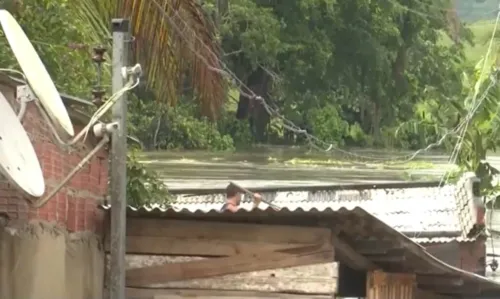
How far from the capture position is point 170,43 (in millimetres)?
7336

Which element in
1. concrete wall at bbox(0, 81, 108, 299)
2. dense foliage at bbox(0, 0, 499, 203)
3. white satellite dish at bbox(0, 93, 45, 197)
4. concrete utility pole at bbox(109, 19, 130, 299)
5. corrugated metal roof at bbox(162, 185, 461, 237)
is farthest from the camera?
dense foliage at bbox(0, 0, 499, 203)

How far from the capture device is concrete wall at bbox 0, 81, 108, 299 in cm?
464

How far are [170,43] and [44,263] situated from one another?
282cm

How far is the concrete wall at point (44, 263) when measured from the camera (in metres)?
4.60

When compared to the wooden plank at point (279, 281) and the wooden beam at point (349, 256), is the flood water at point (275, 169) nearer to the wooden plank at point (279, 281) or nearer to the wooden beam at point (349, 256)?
the wooden beam at point (349, 256)

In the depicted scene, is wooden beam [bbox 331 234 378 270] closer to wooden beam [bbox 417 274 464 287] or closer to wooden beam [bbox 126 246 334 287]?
wooden beam [bbox 126 246 334 287]

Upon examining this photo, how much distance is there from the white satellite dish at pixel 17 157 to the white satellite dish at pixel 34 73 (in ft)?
0.69

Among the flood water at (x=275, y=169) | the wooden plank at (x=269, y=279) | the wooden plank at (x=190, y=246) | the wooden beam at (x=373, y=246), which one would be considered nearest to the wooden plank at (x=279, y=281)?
the wooden plank at (x=269, y=279)

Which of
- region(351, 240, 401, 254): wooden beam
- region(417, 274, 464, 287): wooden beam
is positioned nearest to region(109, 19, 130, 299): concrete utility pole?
region(351, 240, 401, 254): wooden beam

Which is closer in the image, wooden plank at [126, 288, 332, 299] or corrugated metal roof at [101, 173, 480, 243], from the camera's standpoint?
wooden plank at [126, 288, 332, 299]

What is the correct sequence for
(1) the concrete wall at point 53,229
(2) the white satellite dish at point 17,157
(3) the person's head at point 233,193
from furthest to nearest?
(3) the person's head at point 233,193 < (1) the concrete wall at point 53,229 < (2) the white satellite dish at point 17,157

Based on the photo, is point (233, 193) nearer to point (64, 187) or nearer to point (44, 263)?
point (64, 187)

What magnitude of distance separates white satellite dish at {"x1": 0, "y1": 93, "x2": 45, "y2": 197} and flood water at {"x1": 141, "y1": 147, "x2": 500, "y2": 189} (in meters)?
12.0

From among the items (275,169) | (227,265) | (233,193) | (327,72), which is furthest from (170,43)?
(327,72)
